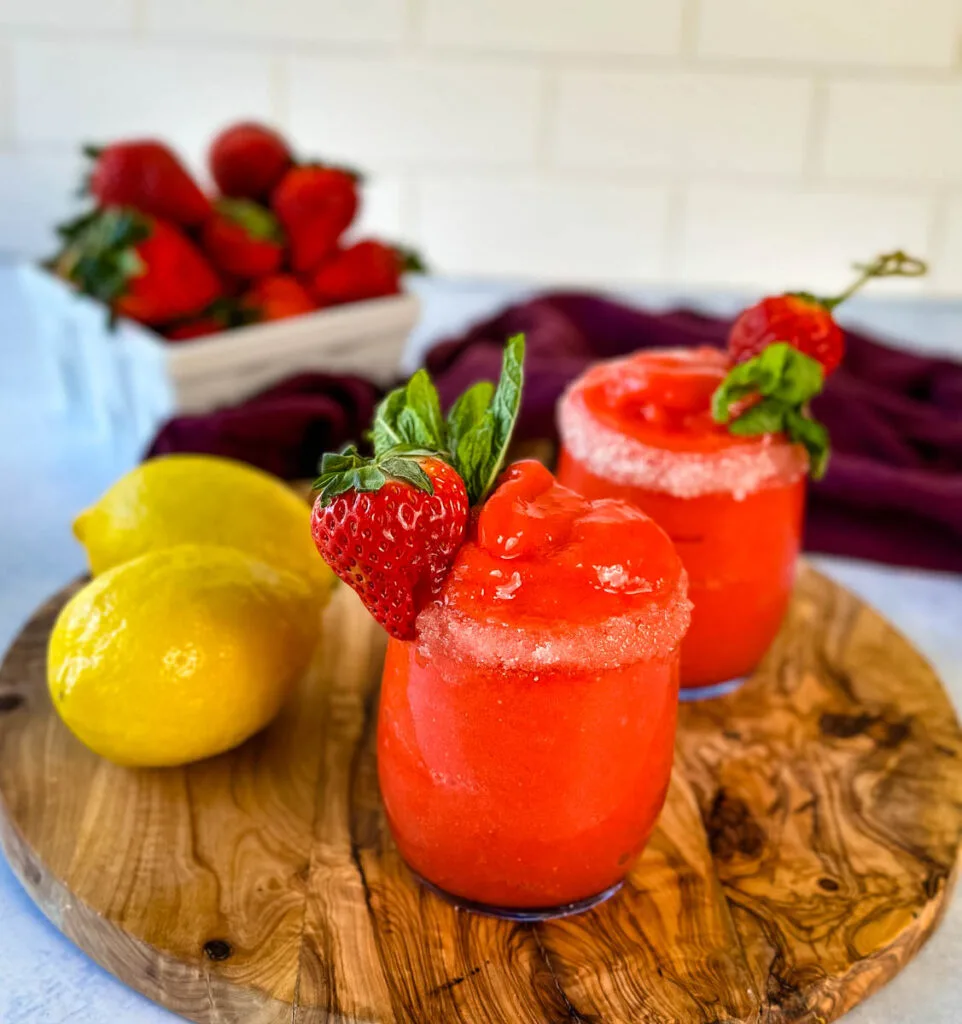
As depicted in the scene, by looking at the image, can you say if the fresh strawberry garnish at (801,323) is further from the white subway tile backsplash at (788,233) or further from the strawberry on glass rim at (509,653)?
the white subway tile backsplash at (788,233)

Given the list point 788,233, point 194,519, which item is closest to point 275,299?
point 194,519

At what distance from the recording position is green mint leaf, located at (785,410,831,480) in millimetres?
714

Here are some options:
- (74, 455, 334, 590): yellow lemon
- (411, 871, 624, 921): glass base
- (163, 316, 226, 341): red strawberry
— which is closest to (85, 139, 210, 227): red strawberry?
(163, 316, 226, 341): red strawberry

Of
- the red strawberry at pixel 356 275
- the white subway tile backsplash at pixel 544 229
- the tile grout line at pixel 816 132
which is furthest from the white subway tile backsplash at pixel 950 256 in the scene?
the red strawberry at pixel 356 275

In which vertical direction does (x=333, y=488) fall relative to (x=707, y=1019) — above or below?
above

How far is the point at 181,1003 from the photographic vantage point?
0.54 metres

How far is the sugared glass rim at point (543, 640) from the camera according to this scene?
53 cm

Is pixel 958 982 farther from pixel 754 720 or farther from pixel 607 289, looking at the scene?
pixel 607 289

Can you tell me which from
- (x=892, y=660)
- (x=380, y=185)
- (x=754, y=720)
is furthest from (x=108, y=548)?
(x=380, y=185)

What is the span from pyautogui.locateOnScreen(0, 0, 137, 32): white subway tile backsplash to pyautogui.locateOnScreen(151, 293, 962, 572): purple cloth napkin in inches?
25.4

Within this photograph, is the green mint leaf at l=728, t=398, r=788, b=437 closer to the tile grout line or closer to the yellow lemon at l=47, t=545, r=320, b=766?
the yellow lemon at l=47, t=545, r=320, b=766

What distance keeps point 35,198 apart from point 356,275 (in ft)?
2.20

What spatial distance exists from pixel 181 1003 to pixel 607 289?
1.25m

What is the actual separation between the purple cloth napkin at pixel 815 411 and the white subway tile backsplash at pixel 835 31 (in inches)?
16.1
